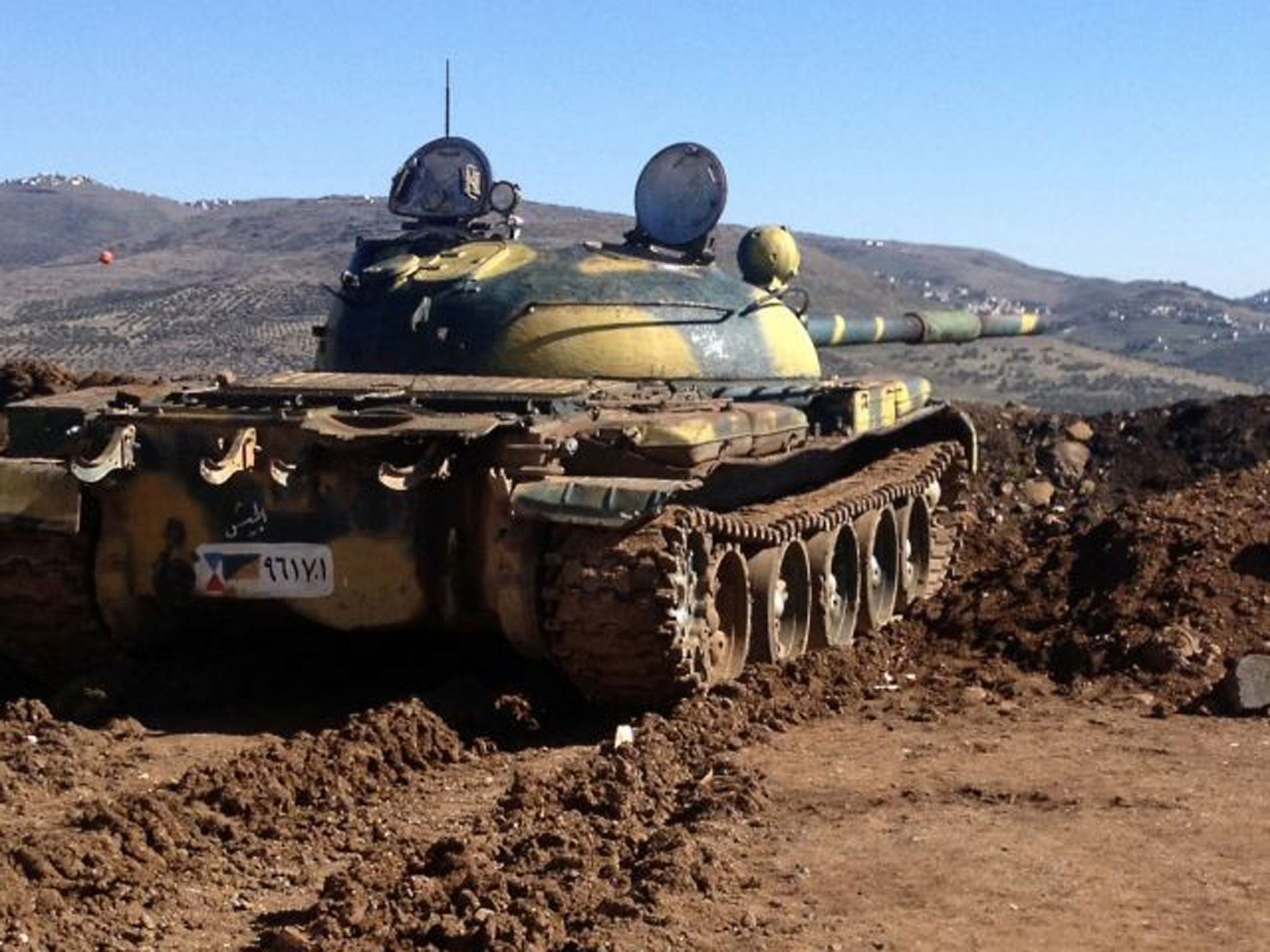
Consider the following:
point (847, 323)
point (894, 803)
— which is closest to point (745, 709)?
point (894, 803)

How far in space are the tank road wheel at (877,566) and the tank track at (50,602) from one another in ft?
14.0

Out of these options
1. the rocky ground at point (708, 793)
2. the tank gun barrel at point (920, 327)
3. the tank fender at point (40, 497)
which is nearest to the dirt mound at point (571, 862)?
the rocky ground at point (708, 793)

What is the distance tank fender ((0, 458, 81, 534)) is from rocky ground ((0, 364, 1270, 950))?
0.79m

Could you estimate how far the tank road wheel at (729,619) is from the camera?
385 inches

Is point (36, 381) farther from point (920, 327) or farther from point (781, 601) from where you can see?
point (781, 601)

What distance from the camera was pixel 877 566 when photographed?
12.9 metres

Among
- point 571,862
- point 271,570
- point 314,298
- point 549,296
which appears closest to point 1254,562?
point 549,296

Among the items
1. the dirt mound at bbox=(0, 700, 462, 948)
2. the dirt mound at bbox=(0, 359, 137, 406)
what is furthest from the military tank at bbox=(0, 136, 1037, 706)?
the dirt mound at bbox=(0, 359, 137, 406)

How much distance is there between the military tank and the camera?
356 inches

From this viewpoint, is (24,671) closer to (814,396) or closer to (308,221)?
(814,396)

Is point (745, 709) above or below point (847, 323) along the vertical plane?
below

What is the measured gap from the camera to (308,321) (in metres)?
46.4

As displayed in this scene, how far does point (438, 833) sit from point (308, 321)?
130 feet

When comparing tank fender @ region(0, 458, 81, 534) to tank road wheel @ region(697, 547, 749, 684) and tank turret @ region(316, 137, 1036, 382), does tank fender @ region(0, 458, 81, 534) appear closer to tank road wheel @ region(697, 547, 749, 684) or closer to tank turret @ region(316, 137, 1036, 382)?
tank turret @ region(316, 137, 1036, 382)
